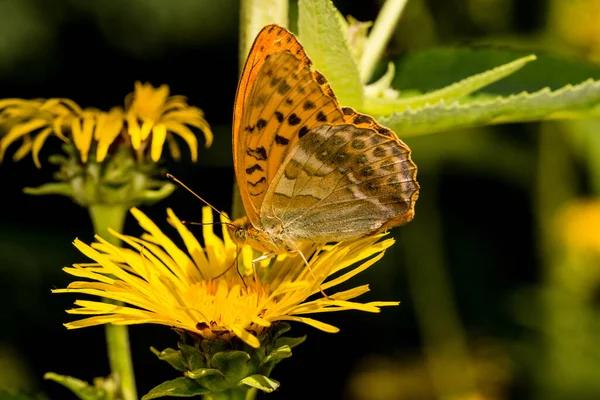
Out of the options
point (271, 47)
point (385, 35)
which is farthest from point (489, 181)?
point (271, 47)

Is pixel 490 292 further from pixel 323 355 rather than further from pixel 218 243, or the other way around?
pixel 218 243

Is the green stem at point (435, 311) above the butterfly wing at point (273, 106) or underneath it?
underneath

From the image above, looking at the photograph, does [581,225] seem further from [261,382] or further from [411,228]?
[261,382]

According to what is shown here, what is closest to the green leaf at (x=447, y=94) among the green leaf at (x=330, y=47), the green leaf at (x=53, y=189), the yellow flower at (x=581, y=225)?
the green leaf at (x=330, y=47)

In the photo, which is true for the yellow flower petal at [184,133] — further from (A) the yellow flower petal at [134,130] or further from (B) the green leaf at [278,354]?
(B) the green leaf at [278,354]

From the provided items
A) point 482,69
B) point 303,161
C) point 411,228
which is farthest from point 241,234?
point 411,228

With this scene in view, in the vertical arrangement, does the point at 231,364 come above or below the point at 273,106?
below
